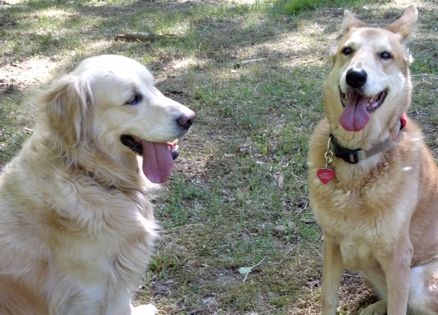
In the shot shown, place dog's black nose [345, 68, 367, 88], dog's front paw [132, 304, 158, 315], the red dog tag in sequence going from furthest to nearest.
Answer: dog's front paw [132, 304, 158, 315]
the red dog tag
dog's black nose [345, 68, 367, 88]

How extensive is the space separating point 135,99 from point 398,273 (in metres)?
1.56

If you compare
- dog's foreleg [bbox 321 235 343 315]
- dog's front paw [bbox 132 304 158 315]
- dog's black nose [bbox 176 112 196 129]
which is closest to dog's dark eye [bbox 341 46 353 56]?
dog's black nose [bbox 176 112 196 129]

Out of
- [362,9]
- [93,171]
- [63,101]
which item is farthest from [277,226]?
[362,9]

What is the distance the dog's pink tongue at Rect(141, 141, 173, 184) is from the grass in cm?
95

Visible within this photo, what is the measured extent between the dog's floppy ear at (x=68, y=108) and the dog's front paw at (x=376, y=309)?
1.85 meters

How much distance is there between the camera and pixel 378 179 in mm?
3193

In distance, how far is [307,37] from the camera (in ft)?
24.1

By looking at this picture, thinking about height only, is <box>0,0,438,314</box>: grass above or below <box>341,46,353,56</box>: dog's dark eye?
below

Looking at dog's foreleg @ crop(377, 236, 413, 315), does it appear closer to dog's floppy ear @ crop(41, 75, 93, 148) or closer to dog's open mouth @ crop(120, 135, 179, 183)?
dog's open mouth @ crop(120, 135, 179, 183)

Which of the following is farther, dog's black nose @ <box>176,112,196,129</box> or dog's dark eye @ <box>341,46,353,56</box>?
dog's dark eye @ <box>341,46,353,56</box>

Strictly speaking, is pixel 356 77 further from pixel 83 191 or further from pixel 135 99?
pixel 83 191

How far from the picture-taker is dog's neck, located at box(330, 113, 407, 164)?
3240 millimetres

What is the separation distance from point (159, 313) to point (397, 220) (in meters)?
1.50

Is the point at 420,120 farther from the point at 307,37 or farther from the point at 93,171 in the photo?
the point at 93,171
